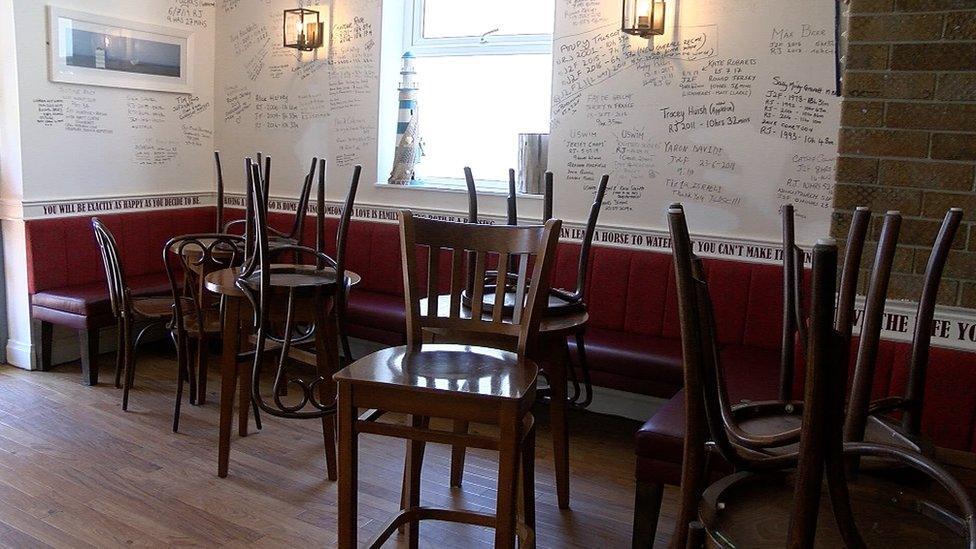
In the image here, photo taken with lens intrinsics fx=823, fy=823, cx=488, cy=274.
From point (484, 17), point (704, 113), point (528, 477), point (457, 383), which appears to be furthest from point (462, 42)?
point (457, 383)

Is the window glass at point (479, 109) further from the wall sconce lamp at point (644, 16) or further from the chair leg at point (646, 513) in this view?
the chair leg at point (646, 513)

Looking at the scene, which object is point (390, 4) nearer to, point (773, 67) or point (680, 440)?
point (773, 67)

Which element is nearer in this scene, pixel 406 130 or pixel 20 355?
pixel 20 355

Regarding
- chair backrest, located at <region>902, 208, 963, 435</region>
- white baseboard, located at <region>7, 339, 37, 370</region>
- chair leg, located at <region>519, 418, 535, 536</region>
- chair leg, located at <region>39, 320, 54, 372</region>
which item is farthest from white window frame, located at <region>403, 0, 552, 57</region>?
chair backrest, located at <region>902, 208, 963, 435</region>

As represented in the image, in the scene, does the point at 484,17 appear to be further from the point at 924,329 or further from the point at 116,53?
the point at 924,329

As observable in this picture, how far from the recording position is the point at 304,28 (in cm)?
→ 486

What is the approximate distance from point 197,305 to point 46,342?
4.78 feet

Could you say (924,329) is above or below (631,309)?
above

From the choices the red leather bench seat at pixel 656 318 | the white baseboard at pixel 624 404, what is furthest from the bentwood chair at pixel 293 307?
the white baseboard at pixel 624 404

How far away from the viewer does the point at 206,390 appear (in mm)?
4090

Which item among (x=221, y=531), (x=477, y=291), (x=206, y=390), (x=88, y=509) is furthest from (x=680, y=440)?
(x=206, y=390)

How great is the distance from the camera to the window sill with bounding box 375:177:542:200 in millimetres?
4484

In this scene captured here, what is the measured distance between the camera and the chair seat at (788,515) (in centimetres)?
132

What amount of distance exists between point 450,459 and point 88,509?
4.32 ft
